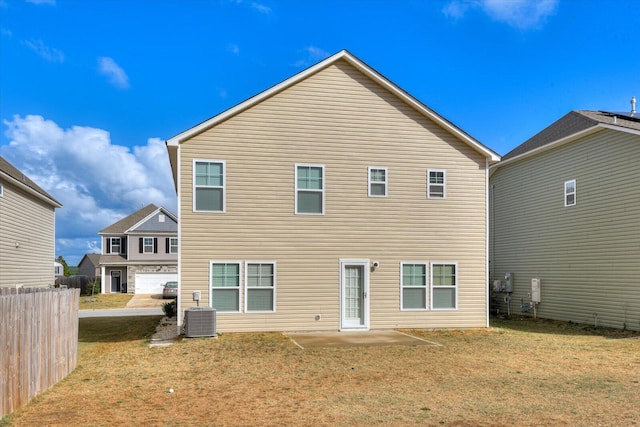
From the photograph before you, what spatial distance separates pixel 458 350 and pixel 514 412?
16.6 ft

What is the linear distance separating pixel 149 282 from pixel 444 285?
101 feet

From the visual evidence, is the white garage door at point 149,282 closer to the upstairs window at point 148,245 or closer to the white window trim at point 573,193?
the upstairs window at point 148,245

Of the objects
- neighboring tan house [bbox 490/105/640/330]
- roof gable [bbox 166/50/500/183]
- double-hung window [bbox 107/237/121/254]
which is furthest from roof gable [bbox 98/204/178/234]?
neighboring tan house [bbox 490/105/640/330]

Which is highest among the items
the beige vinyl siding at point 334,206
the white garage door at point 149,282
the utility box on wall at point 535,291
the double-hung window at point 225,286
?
the beige vinyl siding at point 334,206

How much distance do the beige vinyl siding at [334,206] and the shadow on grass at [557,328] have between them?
6.96 feet

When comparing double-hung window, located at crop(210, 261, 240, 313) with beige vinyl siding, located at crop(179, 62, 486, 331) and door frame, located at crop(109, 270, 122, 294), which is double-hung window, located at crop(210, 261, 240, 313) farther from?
door frame, located at crop(109, 270, 122, 294)

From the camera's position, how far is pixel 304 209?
15.4 m

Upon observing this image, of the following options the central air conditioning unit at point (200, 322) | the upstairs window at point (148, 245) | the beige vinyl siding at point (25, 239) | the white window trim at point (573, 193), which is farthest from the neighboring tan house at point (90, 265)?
the white window trim at point (573, 193)

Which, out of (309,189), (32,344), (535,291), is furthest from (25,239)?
(535,291)

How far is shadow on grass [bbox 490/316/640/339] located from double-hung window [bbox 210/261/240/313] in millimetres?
8869

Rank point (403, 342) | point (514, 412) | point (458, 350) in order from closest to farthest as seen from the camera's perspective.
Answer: point (514, 412) → point (458, 350) → point (403, 342)

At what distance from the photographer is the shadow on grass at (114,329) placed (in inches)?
594

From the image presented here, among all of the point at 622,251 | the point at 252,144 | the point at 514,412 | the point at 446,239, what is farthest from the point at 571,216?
the point at 514,412

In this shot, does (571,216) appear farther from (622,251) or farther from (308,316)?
(308,316)
